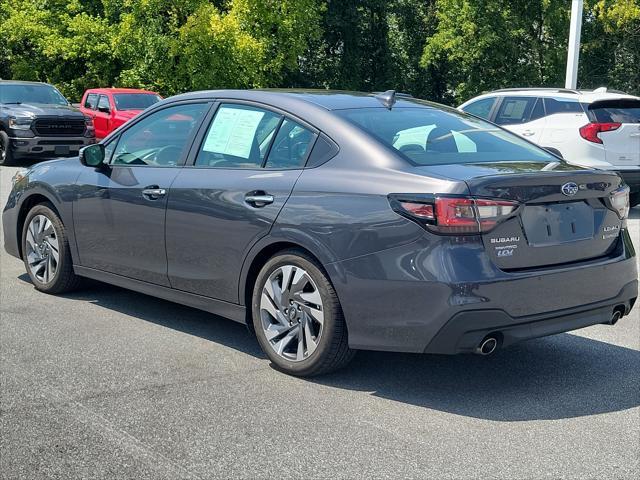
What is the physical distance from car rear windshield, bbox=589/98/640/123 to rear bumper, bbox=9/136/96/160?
11.8 metres

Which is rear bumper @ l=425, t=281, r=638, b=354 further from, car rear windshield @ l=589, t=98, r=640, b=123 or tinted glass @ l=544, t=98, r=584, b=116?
tinted glass @ l=544, t=98, r=584, b=116

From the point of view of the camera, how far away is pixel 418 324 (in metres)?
4.61

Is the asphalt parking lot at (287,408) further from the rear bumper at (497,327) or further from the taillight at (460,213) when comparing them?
the taillight at (460,213)

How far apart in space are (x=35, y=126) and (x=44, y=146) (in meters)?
0.47

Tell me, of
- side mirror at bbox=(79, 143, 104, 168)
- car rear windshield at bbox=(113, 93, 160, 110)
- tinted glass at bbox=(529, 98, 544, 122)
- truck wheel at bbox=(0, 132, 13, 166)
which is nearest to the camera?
side mirror at bbox=(79, 143, 104, 168)

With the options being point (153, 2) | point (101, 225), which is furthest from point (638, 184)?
point (153, 2)

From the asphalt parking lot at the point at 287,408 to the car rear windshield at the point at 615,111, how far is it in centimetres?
697

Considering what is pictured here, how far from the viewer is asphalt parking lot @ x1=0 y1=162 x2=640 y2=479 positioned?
3.98m

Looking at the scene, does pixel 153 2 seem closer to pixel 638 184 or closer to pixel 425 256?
pixel 638 184

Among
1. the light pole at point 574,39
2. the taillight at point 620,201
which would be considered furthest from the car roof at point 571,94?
the taillight at point 620,201

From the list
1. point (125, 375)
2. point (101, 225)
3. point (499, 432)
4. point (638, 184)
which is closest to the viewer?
point (499, 432)

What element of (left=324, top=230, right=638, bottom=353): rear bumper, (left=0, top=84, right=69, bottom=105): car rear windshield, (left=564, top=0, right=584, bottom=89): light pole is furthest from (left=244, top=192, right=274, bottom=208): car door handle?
(left=0, top=84, right=69, bottom=105): car rear windshield

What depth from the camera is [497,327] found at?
4609 millimetres

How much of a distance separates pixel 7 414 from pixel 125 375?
2.66ft
